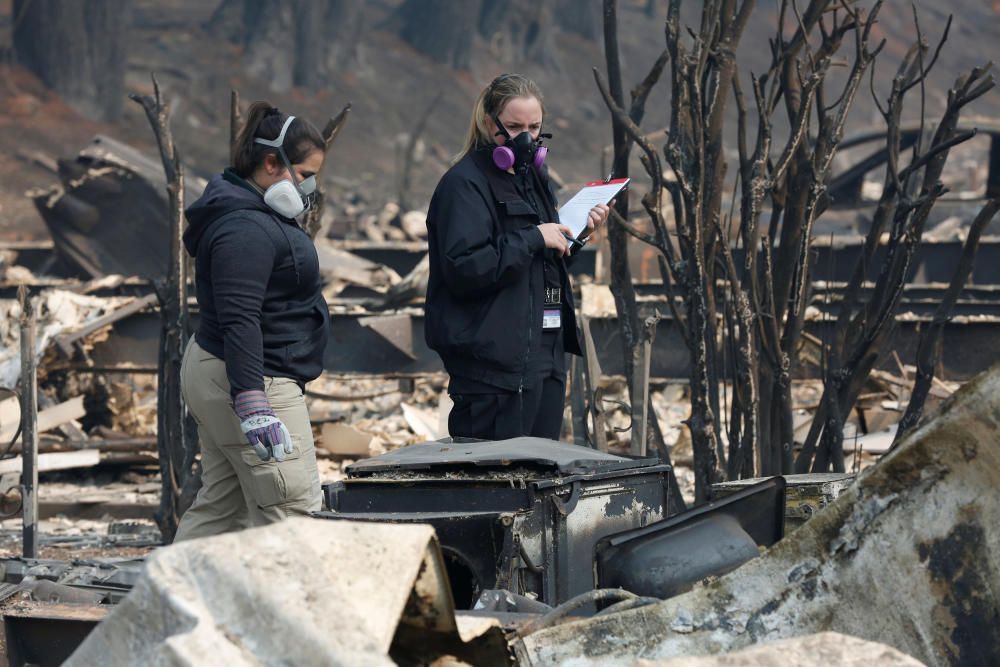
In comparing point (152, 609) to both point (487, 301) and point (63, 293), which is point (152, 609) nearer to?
point (487, 301)

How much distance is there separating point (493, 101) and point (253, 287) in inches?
43.0

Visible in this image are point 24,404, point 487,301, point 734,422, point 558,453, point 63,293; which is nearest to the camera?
point 558,453

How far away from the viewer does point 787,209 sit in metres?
5.05

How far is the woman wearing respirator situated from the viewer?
375 centimetres

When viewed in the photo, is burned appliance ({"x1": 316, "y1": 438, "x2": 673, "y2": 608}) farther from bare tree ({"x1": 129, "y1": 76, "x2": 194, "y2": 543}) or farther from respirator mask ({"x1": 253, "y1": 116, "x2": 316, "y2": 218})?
bare tree ({"x1": 129, "y1": 76, "x2": 194, "y2": 543})

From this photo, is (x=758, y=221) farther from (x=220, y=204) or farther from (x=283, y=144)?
(x=220, y=204)

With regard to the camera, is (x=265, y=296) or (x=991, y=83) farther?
(x=991, y=83)

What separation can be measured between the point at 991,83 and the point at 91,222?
9.98 m

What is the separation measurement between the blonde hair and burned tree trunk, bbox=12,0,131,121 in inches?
1013

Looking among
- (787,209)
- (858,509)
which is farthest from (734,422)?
(858,509)

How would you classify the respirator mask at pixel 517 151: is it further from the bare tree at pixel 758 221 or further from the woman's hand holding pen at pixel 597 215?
the bare tree at pixel 758 221

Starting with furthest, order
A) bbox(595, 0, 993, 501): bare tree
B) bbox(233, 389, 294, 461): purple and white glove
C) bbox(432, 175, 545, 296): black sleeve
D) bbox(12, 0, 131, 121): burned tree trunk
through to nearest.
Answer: bbox(12, 0, 131, 121): burned tree trunk, bbox(595, 0, 993, 501): bare tree, bbox(432, 175, 545, 296): black sleeve, bbox(233, 389, 294, 461): purple and white glove

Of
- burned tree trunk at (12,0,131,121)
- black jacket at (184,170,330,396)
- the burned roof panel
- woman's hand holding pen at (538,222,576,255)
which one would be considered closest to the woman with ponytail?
woman's hand holding pen at (538,222,576,255)

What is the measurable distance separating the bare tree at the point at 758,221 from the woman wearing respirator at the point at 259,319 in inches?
52.6
